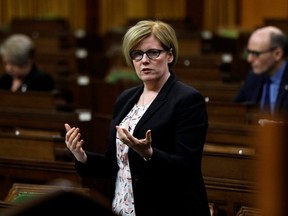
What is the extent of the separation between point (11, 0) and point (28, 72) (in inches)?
254

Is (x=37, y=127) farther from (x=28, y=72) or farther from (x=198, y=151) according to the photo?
(x=198, y=151)

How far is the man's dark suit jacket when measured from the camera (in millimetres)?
4008

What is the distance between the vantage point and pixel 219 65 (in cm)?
600

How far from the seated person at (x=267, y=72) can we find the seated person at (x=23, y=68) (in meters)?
1.38

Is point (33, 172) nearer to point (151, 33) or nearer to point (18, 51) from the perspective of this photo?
point (151, 33)

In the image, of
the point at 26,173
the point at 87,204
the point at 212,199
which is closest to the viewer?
the point at 87,204

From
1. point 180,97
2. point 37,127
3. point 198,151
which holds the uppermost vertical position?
point 180,97

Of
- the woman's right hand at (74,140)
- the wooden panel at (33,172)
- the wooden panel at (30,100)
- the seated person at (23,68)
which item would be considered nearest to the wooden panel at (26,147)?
the wooden panel at (33,172)

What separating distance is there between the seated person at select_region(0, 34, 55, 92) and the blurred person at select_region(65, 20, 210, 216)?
2.62 meters

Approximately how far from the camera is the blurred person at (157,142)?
2227 millimetres

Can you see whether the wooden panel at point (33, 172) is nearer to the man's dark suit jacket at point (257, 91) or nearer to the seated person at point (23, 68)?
the man's dark suit jacket at point (257, 91)

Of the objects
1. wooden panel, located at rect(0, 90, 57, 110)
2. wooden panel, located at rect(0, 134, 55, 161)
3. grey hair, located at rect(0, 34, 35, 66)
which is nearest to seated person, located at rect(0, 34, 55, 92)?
grey hair, located at rect(0, 34, 35, 66)

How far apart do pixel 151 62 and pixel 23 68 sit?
8.95 feet

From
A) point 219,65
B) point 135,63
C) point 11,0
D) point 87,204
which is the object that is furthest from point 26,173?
point 11,0
